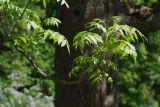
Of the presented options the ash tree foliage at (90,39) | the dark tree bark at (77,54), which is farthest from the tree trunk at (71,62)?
the ash tree foliage at (90,39)

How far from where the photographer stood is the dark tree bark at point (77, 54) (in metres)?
4.60

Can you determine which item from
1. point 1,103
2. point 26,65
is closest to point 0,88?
point 1,103

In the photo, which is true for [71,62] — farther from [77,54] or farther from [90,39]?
[90,39]

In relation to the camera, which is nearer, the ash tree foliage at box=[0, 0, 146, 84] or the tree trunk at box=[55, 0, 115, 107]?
the ash tree foliage at box=[0, 0, 146, 84]

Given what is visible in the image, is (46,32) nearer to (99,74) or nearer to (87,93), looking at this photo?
(99,74)

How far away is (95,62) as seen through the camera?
122 inches

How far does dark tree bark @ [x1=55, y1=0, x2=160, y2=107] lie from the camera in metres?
4.60

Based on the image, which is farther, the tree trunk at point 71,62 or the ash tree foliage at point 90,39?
the tree trunk at point 71,62

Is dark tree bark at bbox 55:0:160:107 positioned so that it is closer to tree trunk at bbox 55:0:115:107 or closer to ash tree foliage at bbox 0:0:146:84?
tree trunk at bbox 55:0:115:107

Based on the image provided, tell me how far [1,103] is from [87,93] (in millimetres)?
4253

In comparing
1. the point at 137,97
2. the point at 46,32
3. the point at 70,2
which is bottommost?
the point at 137,97

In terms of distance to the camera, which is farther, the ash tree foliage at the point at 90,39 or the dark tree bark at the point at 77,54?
the dark tree bark at the point at 77,54

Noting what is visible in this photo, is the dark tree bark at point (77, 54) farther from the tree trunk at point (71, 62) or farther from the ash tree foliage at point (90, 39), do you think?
the ash tree foliage at point (90, 39)

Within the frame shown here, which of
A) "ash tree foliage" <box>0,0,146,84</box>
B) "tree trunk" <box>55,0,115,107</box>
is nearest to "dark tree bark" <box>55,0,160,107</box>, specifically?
"tree trunk" <box>55,0,115,107</box>
